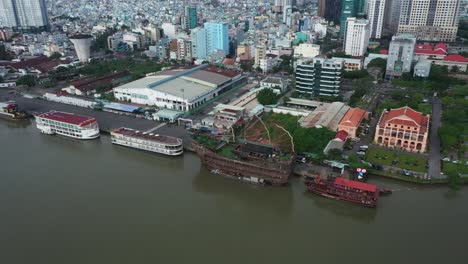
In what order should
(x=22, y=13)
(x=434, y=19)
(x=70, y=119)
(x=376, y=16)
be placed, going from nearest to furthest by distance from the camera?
(x=70, y=119), (x=434, y=19), (x=376, y=16), (x=22, y=13)

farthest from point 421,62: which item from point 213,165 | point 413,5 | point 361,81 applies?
point 213,165

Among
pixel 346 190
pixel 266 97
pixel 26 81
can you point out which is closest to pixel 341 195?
pixel 346 190

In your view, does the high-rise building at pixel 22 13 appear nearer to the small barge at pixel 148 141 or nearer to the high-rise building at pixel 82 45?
the high-rise building at pixel 82 45

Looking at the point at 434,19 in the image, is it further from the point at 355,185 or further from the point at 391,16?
the point at 355,185

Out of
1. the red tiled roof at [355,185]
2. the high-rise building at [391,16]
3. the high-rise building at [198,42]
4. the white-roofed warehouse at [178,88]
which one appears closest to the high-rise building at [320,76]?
the white-roofed warehouse at [178,88]

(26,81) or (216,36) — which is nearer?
(26,81)

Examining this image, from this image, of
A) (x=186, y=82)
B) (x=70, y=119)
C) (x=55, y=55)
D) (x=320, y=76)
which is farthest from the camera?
(x=55, y=55)

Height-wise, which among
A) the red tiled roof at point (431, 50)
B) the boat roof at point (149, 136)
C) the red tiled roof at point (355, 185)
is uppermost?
the red tiled roof at point (431, 50)

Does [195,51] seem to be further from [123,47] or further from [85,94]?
[85,94]
